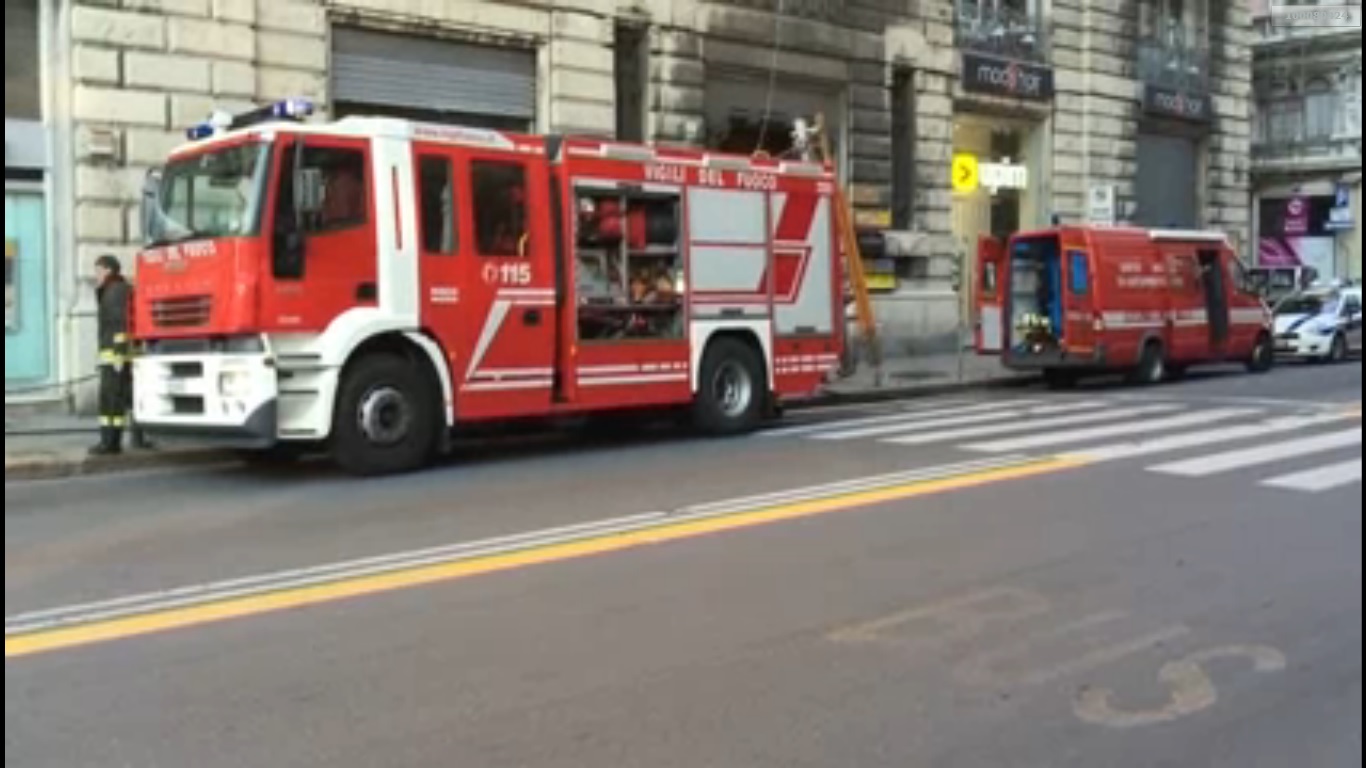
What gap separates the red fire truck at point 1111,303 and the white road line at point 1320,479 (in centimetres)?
1024

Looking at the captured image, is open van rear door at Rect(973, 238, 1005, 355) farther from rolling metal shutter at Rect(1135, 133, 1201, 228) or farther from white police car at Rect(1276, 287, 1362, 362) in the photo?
rolling metal shutter at Rect(1135, 133, 1201, 228)

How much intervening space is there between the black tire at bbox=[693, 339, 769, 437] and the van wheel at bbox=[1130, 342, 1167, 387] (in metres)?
9.09

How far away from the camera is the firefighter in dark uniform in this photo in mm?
13055

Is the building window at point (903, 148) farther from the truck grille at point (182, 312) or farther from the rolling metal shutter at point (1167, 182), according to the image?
the truck grille at point (182, 312)

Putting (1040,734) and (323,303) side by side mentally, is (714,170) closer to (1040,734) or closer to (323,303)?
(323,303)

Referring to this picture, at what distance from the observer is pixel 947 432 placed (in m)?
14.5

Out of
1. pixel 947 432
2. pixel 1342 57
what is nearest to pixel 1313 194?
pixel 1342 57

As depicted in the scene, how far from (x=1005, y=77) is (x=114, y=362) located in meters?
21.3

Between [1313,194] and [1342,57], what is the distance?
4865 mm

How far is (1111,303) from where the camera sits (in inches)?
856

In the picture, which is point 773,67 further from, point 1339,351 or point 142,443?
point 142,443

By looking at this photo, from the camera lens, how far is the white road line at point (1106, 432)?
13.0m

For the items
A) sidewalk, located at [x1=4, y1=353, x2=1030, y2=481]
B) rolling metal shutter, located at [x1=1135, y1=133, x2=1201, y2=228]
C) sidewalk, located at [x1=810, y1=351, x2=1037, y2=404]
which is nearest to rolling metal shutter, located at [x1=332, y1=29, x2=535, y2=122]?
sidewalk, located at [x1=4, y1=353, x2=1030, y2=481]

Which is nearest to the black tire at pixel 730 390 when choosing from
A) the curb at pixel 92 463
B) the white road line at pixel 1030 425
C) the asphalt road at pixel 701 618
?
the white road line at pixel 1030 425
